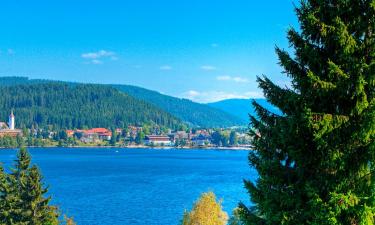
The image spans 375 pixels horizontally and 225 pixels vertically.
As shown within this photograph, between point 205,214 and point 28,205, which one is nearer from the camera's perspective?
point 205,214

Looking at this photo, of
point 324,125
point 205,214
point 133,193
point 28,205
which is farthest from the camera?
point 133,193

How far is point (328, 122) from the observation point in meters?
8.96

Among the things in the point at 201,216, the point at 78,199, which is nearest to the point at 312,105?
the point at 201,216

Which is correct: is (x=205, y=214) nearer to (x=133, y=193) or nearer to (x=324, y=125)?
(x=324, y=125)

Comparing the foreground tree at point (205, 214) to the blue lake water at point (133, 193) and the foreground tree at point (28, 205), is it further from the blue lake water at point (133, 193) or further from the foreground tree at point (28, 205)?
the blue lake water at point (133, 193)

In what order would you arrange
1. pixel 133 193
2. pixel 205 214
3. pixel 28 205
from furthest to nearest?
pixel 133 193 < pixel 28 205 < pixel 205 214

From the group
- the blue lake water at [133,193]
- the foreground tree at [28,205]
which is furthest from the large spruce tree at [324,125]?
the blue lake water at [133,193]

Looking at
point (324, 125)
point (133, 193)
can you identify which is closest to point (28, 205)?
point (324, 125)

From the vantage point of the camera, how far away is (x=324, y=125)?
8.96 metres

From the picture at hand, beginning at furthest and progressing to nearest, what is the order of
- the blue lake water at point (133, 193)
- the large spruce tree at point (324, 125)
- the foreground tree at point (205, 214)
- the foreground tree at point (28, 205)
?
the blue lake water at point (133, 193), the foreground tree at point (28, 205), the foreground tree at point (205, 214), the large spruce tree at point (324, 125)

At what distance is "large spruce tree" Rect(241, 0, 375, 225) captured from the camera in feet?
29.7

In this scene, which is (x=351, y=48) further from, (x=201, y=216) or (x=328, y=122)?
(x=201, y=216)

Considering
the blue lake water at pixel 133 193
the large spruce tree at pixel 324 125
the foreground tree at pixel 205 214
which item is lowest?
the blue lake water at pixel 133 193

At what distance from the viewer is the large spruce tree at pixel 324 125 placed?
906 centimetres
